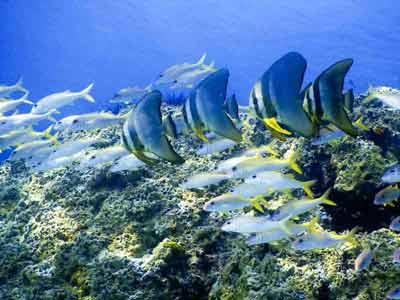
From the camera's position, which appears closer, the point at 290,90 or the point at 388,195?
the point at 290,90

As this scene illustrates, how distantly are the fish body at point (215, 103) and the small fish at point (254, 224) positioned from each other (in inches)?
78.6

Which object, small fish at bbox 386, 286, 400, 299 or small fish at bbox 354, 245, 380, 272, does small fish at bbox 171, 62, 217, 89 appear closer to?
small fish at bbox 354, 245, 380, 272

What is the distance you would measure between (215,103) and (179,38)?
89.0 metres

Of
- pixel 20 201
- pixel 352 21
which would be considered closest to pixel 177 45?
pixel 352 21

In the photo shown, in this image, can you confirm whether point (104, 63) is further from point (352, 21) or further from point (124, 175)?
point (124, 175)

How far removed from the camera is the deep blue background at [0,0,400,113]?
55.6 meters

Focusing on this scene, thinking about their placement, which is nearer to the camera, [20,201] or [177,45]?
[20,201]

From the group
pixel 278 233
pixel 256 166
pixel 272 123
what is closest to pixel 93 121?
pixel 256 166

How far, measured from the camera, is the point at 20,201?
22.7 ft

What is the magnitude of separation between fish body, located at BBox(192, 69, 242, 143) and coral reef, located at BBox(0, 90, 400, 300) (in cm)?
231

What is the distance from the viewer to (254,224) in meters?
3.94

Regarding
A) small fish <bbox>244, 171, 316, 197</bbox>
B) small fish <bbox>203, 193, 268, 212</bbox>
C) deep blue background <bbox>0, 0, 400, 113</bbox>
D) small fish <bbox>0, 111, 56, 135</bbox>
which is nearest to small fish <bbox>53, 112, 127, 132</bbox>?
small fish <bbox>0, 111, 56, 135</bbox>

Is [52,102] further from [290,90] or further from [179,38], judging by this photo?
[179,38]

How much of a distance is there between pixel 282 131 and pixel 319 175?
413 centimetres
